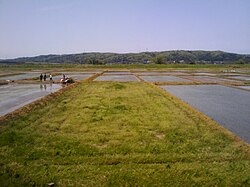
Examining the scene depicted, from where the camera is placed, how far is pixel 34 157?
5820 mm

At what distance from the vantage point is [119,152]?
6.16 meters

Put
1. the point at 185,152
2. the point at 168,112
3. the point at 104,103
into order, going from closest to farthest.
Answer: the point at 185,152
the point at 168,112
the point at 104,103

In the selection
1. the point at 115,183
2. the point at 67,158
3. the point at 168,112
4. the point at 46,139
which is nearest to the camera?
the point at 115,183

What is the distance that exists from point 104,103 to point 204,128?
5816 mm

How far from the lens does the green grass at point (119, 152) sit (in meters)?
4.88

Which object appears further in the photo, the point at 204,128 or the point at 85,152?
the point at 204,128

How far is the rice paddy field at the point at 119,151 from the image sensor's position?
16.0 feet

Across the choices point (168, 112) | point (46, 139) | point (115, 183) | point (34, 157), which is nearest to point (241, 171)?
point (115, 183)

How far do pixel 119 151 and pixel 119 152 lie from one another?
6 centimetres

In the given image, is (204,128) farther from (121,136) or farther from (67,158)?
(67,158)

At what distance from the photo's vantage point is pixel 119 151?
6.22m

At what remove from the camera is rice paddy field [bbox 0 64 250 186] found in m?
4.89

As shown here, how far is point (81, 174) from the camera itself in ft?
16.4

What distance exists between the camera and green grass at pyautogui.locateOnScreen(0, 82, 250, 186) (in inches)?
192
